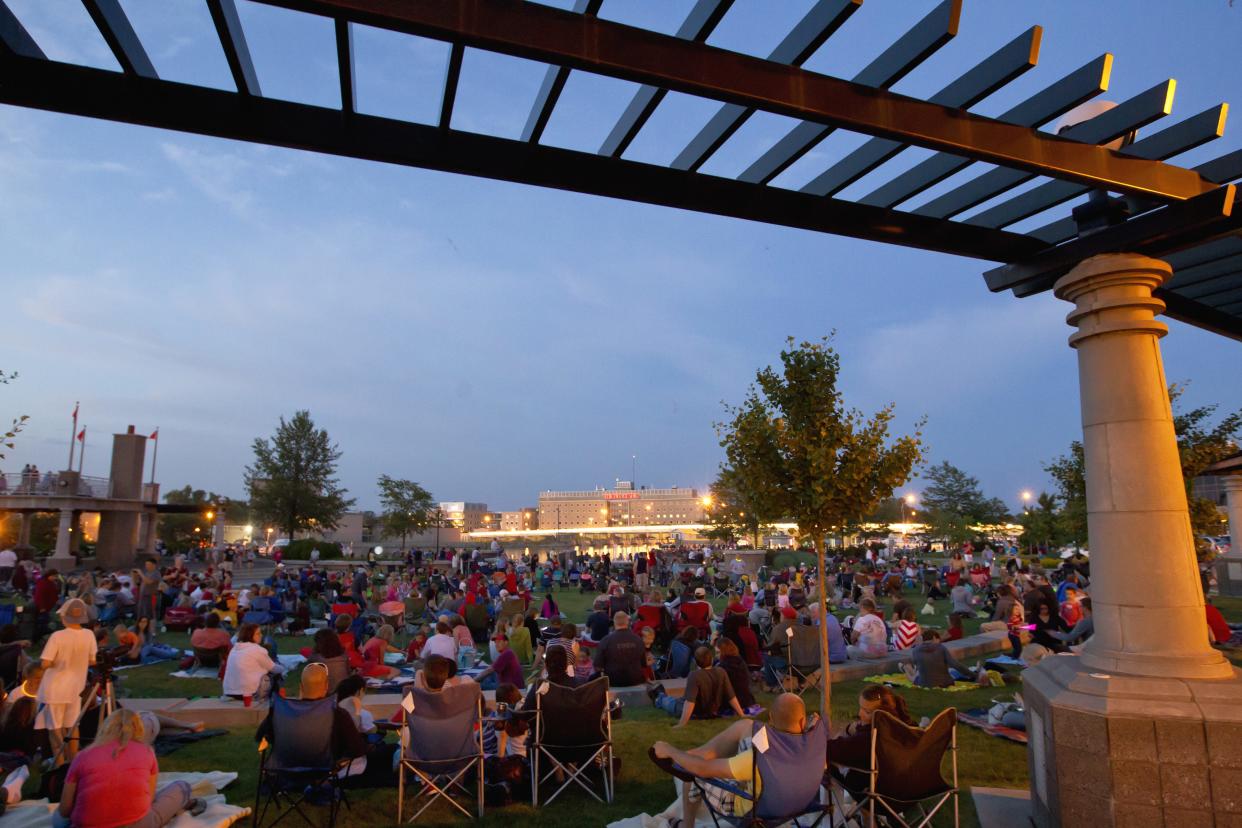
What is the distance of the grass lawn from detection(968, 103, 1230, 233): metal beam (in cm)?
433

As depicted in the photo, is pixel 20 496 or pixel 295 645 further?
pixel 20 496

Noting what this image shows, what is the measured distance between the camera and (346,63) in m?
3.20

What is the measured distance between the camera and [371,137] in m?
3.83

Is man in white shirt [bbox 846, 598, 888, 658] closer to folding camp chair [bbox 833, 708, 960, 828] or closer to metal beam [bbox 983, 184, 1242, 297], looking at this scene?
folding camp chair [bbox 833, 708, 960, 828]

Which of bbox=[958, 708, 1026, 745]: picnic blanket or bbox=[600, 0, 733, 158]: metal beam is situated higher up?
bbox=[600, 0, 733, 158]: metal beam

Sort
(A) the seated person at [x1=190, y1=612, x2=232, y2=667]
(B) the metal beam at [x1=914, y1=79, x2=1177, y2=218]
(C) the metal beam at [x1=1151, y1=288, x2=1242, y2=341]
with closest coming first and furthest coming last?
1. (B) the metal beam at [x1=914, y1=79, x2=1177, y2=218]
2. (C) the metal beam at [x1=1151, y1=288, x2=1242, y2=341]
3. (A) the seated person at [x1=190, y1=612, x2=232, y2=667]

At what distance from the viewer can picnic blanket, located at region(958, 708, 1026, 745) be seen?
7.14 meters

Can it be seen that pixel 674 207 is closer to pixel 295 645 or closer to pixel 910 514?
pixel 295 645

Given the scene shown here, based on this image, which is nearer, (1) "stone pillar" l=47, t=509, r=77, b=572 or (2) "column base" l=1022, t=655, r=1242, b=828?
(2) "column base" l=1022, t=655, r=1242, b=828

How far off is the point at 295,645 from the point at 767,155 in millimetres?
14386

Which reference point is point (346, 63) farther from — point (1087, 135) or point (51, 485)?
point (51, 485)

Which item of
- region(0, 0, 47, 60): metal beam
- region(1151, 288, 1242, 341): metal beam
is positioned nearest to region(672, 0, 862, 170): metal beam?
region(0, 0, 47, 60): metal beam

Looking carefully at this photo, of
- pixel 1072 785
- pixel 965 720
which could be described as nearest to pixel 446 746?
pixel 1072 785

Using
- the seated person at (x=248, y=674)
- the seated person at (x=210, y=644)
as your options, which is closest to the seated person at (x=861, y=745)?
the seated person at (x=248, y=674)
